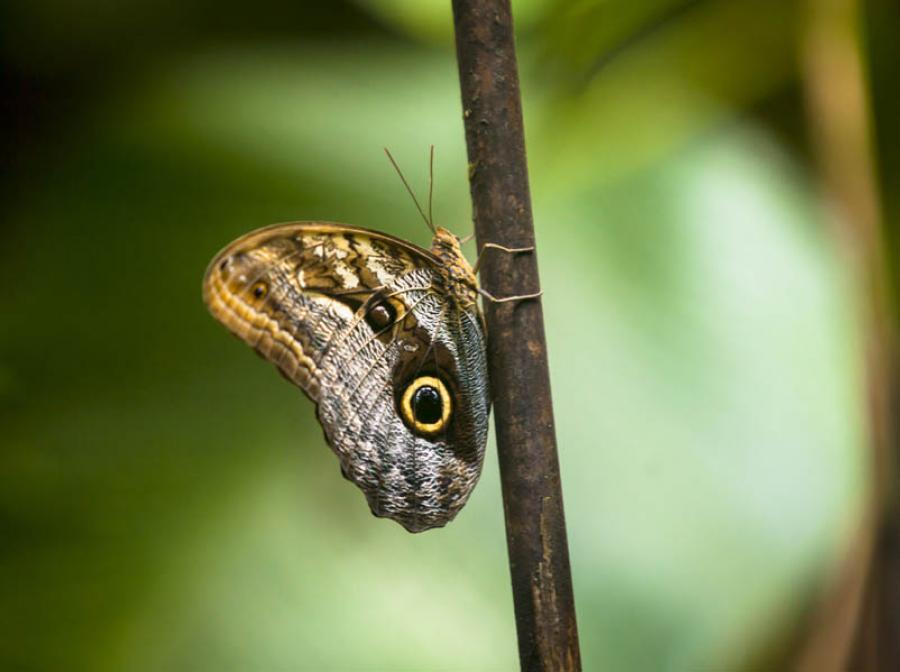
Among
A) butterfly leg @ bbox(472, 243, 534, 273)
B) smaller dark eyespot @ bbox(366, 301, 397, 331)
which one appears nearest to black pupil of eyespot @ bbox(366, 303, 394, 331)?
smaller dark eyespot @ bbox(366, 301, 397, 331)

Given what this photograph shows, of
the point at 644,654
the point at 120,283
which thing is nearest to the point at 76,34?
the point at 120,283

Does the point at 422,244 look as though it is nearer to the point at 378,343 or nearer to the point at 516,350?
the point at 378,343

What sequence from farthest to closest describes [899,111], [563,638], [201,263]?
1. [899,111]
2. [201,263]
3. [563,638]

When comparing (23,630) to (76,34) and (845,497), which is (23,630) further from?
(845,497)

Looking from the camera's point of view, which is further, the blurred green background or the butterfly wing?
the blurred green background

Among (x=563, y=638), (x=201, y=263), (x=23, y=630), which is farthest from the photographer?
(x=201, y=263)

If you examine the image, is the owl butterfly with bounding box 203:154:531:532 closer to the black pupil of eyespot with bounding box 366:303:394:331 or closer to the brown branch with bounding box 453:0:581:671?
the black pupil of eyespot with bounding box 366:303:394:331

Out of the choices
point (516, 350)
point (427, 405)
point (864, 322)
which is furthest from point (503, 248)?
point (864, 322)

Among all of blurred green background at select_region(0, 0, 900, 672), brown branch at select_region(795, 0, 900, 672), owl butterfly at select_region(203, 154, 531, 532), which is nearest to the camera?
owl butterfly at select_region(203, 154, 531, 532)
